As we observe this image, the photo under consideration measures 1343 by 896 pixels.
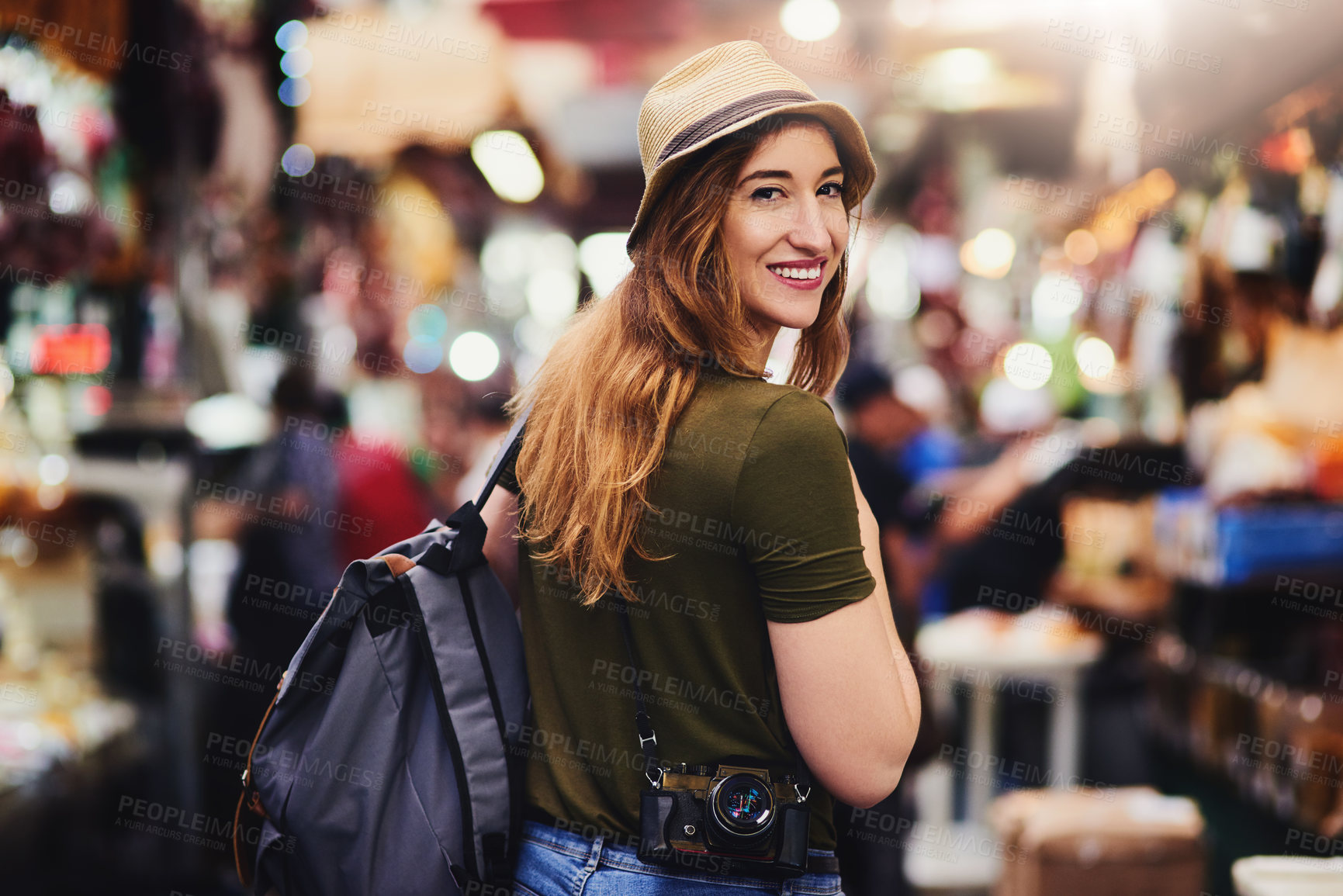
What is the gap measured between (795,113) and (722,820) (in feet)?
3.46

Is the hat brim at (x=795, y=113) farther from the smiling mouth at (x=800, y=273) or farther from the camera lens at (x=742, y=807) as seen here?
the camera lens at (x=742, y=807)

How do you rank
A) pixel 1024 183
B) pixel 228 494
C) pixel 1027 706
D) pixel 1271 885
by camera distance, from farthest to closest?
pixel 1024 183 < pixel 1027 706 < pixel 228 494 < pixel 1271 885

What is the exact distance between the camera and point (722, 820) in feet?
4.72

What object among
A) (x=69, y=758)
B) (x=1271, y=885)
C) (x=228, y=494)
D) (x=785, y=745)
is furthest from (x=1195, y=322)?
(x=69, y=758)

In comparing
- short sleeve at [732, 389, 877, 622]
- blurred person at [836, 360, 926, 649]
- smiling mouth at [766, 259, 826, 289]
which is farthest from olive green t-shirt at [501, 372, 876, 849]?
blurred person at [836, 360, 926, 649]

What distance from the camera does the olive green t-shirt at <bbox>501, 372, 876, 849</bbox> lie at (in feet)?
4.44

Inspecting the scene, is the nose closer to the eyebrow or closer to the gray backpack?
the eyebrow

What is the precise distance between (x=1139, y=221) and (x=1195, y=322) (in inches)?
33.3

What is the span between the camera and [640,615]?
1482mm

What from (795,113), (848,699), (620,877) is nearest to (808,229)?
(795,113)

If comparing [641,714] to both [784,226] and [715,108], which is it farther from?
[715,108]

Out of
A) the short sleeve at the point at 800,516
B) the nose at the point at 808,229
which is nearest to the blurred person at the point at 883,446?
the nose at the point at 808,229

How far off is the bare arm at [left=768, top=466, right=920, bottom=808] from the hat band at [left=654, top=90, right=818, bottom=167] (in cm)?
56

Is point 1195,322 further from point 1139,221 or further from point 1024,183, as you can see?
point 1024,183
